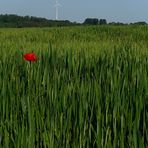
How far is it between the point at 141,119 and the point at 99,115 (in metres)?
0.28

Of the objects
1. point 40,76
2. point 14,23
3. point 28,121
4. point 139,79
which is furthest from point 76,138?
point 14,23

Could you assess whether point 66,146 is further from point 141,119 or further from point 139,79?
point 139,79

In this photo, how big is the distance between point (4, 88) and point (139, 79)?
0.74 metres

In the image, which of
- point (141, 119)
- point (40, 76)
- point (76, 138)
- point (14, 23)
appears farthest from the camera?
point (14, 23)

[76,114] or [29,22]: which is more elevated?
[76,114]

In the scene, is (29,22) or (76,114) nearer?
(76,114)

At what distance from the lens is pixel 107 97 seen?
2.21 meters

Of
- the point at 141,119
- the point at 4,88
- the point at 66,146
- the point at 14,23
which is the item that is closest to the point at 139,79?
the point at 141,119

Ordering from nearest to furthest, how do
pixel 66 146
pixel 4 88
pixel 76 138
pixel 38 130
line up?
1. pixel 66 146
2. pixel 76 138
3. pixel 38 130
4. pixel 4 88

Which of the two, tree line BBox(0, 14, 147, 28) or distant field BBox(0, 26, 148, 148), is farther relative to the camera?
tree line BBox(0, 14, 147, 28)

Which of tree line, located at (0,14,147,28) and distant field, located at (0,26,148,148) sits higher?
distant field, located at (0,26,148,148)

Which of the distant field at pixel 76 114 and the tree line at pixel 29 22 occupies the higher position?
the distant field at pixel 76 114

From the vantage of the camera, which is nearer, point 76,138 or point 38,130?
point 76,138

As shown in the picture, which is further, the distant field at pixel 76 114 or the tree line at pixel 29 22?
the tree line at pixel 29 22
